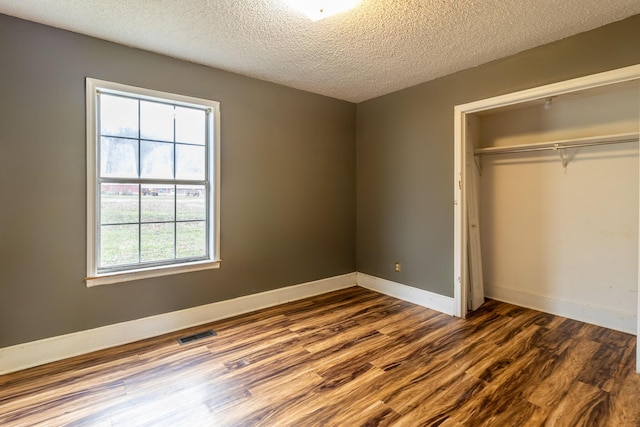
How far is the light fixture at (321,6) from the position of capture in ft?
6.66

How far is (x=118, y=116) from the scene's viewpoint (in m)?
2.74

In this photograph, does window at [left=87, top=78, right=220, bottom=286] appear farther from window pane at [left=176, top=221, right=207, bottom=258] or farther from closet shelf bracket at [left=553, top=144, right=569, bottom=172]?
closet shelf bracket at [left=553, top=144, right=569, bottom=172]

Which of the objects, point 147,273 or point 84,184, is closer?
point 84,184

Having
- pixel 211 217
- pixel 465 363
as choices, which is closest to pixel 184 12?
pixel 211 217

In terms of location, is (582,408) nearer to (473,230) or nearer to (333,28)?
(473,230)

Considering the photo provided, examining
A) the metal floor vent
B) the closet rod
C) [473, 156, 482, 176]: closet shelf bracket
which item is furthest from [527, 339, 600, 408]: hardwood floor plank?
the metal floor vent

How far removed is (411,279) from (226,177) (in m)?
2.41

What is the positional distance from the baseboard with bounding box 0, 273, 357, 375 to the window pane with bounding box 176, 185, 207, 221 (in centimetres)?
90

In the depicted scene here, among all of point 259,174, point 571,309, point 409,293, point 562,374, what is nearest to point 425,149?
point 409,293

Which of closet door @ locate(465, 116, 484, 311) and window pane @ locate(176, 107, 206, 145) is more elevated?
window pane @ locate(176, 107, 206, 145)

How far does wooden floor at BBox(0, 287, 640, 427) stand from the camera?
6.08ft

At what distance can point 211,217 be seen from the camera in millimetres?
3225

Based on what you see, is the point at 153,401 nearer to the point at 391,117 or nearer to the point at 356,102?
the point at 391,117

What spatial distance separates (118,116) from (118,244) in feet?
3.58
